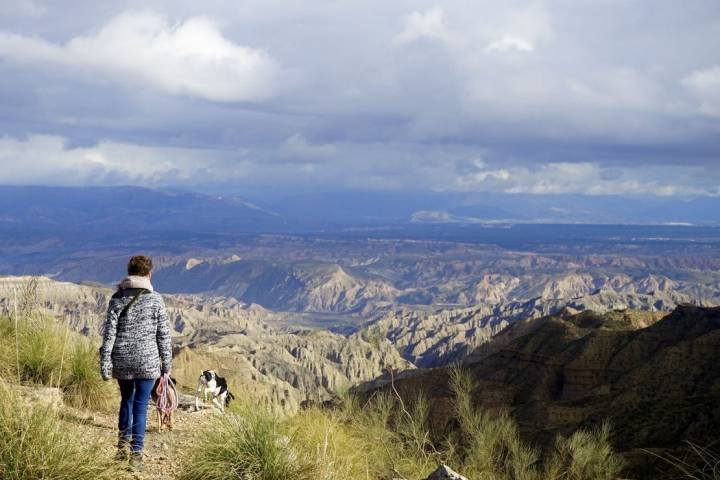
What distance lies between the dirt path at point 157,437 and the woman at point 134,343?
0.40 m

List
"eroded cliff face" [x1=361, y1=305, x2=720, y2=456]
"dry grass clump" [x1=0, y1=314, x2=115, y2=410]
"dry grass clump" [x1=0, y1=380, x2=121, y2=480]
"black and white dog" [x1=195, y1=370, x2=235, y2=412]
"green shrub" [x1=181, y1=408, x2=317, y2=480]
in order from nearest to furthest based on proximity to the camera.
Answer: "dry grass clump" [x1=0, y1=380, x2=121, y2=480], "green shrub" [x1=181, y1=408, x2=317, y2=480], "dry grass clump" [x1=0, y1=314, x2=115, y2=410], "black and white dog" [x1=195, y1=370, x2=235, y2=412], "eroded cliff face" [x1=361, y1=305, x2=720, y2=456]

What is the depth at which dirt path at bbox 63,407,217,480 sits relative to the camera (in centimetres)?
845

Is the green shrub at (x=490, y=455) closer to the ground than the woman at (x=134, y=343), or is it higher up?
closer to the ground

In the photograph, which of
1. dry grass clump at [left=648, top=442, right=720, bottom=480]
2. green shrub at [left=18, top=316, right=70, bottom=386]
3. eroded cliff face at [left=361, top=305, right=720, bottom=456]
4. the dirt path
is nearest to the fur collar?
the dirt path

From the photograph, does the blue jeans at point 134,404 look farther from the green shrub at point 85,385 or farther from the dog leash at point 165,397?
the green shrub at point 85,385

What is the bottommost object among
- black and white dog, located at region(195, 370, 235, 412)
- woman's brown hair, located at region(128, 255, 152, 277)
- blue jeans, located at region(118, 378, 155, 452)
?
black and white dog, located at region(195, 370, 235, 412)

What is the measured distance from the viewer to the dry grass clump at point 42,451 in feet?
22.0

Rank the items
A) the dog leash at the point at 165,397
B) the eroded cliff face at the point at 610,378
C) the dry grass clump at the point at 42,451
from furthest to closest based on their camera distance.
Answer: the eroded cliff face at the point at 610,378 → the dog leash at the point at 165,397 → the dry grass clump at the point at 42,451

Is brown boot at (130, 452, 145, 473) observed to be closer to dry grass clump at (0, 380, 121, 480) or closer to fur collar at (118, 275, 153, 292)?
dry grass clump at (0, 380, 121, 480)

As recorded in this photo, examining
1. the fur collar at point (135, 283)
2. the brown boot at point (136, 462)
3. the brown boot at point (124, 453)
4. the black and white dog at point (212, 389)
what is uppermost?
the fur collar at point (135, 283)

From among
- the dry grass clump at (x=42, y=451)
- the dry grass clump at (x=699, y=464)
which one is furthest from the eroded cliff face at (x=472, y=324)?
the dry grass clump at (x=42, y=451)

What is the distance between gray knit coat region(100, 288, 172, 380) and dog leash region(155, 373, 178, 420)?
1.52 meters

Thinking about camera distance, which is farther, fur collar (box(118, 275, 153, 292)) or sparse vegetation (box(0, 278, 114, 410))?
sparse vegetation (box(0, 278, 114, 410))

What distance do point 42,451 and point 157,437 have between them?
4.10 m
